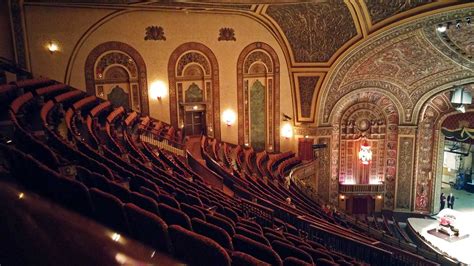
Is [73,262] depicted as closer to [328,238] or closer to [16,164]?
[16,164]

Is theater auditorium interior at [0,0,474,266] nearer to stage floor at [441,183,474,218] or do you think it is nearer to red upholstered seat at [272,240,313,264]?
stage floor at [441,183,474,218]

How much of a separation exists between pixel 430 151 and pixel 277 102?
219 inches

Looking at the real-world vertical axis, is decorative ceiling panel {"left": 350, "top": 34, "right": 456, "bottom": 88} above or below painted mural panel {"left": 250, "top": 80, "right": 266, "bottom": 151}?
above

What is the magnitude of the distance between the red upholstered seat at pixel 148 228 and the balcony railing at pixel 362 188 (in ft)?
38.2

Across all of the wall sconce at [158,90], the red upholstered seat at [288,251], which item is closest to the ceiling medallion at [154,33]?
the wall sconce at [158,90]

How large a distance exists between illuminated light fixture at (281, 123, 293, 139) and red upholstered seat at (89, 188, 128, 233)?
10138mm

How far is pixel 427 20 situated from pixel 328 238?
20.6 feet

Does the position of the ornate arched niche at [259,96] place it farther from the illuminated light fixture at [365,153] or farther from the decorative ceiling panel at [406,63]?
the illuminated light fixture at [365,153]

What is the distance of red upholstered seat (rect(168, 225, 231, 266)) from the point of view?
1856 mm

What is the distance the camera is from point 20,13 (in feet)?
26.2

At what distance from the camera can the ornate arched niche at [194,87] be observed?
414 inches

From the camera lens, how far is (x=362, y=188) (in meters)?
12.9

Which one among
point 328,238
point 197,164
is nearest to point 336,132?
point 197,164

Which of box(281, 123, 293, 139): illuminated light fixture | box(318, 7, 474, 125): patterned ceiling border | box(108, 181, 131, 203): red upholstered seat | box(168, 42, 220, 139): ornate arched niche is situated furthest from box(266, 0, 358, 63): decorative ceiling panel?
box(108, 181, 131, 203): red upholstered seat
